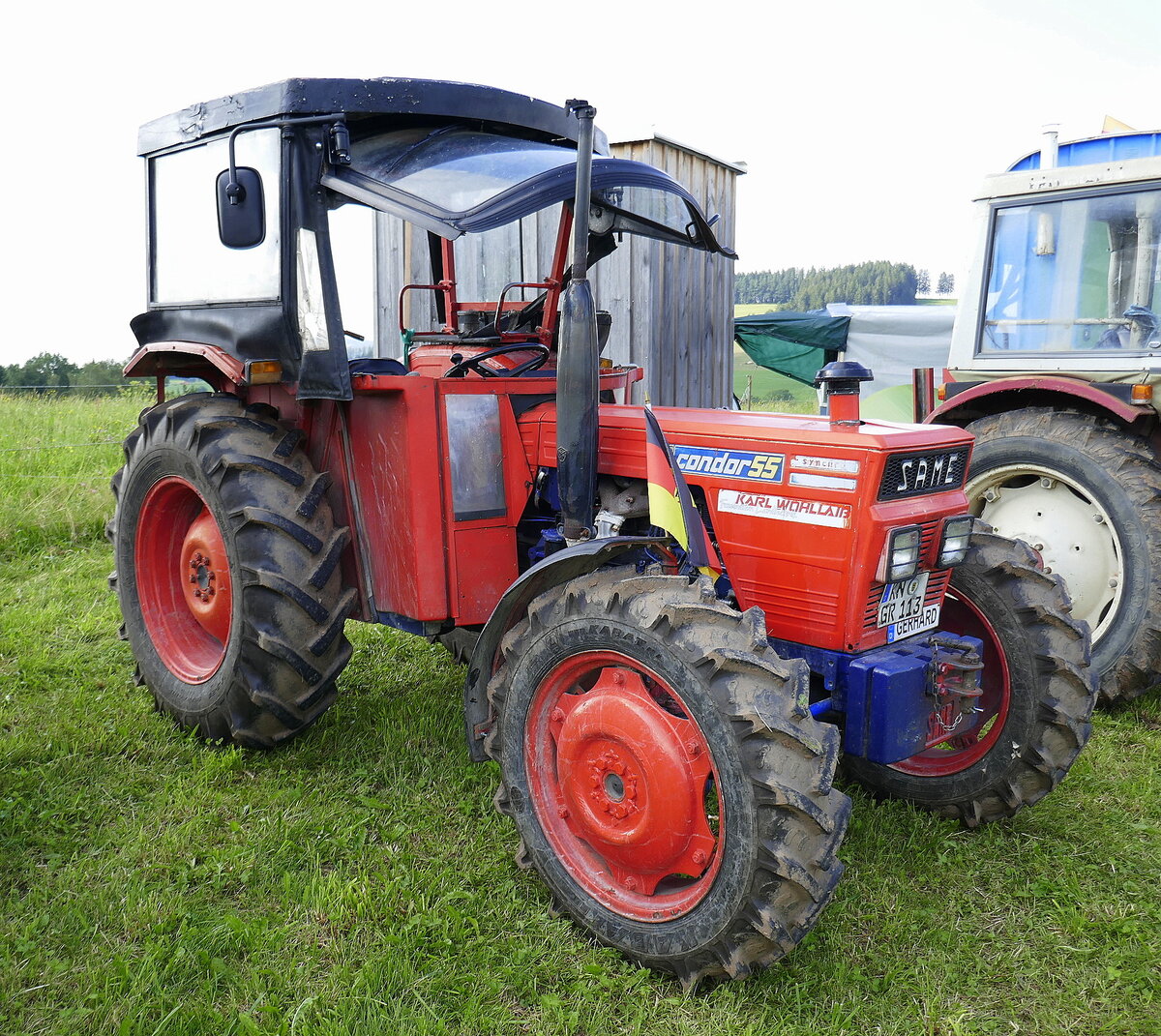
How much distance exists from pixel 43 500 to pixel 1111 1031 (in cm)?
725

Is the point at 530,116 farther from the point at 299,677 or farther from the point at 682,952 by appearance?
the point at 682,952

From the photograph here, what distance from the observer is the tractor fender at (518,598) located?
2793mm

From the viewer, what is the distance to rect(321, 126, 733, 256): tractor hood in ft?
9.62

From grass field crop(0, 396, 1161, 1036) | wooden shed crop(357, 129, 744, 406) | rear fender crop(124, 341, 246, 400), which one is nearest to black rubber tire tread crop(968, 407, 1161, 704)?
grass field crop(0, 396, 1161, 1036)

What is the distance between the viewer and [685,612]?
2498 mm

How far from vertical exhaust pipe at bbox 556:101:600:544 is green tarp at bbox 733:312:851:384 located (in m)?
10.2

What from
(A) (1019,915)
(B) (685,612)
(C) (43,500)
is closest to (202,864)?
(B) (685,612)

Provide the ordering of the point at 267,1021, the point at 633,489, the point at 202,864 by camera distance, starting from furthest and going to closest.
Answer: the point at 633,489 < the point at 202,864 < the point at 267,1021

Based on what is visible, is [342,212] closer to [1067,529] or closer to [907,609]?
[907,609]

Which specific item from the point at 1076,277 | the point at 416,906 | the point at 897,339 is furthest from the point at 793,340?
the point at 416,906

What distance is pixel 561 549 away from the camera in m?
3.14

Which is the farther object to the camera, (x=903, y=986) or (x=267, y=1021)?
(x=903, y=986)

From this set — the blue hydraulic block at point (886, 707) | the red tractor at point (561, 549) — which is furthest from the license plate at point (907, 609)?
the blue hydraulic block at point (886, 707)

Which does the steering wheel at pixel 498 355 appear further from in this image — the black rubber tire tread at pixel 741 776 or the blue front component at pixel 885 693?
the blue front component at pixel 885 693
